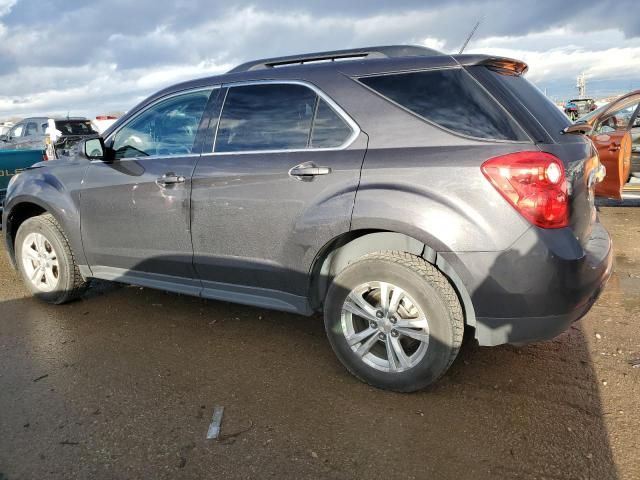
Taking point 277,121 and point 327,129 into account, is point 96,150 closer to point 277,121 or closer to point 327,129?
point 277,121

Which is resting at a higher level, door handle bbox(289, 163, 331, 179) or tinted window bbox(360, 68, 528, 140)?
tinted window bbox(360, 68, 528, 140)

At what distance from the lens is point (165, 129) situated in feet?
12.3

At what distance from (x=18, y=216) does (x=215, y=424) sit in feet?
10.6

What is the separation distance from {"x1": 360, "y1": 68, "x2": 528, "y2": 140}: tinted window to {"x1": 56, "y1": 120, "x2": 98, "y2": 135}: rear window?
1541cm

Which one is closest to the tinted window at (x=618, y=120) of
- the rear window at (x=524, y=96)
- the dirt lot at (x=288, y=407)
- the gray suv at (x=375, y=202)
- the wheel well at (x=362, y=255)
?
the dirt lot at (x=288, y=407)

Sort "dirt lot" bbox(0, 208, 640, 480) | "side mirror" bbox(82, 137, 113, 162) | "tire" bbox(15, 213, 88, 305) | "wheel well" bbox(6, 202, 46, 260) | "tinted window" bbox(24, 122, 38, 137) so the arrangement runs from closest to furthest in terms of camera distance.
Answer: "dirt lot" bbox(0, 208, 640, 480) < "side mirror" bbox(82, 137, 113, 162) < "tire" bbox(15, 213, 88, 305) < "wheel well" bbox(6, 202, 46, 260) < "tinted window" bbox(24, 122, 38, 137)

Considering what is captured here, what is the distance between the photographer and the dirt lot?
2359 millimetres

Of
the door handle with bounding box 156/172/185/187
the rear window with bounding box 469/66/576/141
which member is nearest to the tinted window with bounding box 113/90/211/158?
the door handle with bounding box 156/172/185/187

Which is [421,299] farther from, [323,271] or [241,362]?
[241,362]

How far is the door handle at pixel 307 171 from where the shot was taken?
9.55ft

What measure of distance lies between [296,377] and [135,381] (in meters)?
0.98

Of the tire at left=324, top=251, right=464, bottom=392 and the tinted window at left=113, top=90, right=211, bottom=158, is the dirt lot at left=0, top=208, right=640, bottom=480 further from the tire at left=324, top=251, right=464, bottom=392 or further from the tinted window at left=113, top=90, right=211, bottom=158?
the tinted window at left=113, top=90, right=211, bottom=158

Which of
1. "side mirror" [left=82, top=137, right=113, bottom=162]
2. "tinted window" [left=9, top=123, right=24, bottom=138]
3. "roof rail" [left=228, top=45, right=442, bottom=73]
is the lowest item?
"side mirror" [left=82, top=137, right=113, bottom=162]

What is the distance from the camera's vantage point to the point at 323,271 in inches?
123
